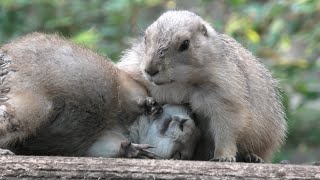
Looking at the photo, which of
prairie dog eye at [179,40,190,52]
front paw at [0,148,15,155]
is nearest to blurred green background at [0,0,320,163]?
prairie dog eye at [179,40,190,52]

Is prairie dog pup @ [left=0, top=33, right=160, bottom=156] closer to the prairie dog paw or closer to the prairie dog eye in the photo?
the prairie dog eye

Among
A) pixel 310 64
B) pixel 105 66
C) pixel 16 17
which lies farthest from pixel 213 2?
pixel 105 66

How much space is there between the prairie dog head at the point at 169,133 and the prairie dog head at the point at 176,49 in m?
0.16

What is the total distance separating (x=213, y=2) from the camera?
6512 millimetres

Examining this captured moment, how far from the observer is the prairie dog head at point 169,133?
3.21 meters

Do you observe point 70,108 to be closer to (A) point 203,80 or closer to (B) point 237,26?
(A) point 203,80

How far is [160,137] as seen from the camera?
326cm

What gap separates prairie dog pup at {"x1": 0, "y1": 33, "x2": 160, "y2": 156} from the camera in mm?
2918

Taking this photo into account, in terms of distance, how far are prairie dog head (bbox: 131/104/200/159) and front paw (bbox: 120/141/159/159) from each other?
0.08 metres

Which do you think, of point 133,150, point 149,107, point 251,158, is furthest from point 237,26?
point 133,150

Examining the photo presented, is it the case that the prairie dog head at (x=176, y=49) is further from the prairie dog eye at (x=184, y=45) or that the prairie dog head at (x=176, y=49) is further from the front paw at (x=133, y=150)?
the front paw at (x=133, y=150)

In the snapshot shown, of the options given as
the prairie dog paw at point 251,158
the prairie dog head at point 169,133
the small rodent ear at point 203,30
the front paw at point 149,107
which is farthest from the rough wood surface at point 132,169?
the small rodent ear at point 203,30

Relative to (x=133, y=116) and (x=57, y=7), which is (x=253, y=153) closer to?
(x=133, y=116)

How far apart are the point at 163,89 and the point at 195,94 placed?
150mm
